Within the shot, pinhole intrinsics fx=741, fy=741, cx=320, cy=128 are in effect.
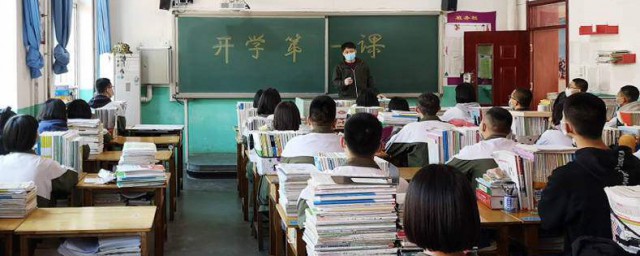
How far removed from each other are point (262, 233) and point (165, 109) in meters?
5.20

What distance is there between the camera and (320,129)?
15.6 ft

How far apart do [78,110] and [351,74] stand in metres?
4.32

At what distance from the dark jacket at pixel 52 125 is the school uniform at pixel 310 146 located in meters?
2.05

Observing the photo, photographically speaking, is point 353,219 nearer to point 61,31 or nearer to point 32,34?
point 32,34

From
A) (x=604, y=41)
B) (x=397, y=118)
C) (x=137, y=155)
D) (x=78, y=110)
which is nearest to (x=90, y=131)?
(x=78, y=110)

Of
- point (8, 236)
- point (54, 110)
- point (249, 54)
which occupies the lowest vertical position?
point (8, 236)

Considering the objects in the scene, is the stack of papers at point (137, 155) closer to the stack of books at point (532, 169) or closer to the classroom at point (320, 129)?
the classroom at point (320, 129)

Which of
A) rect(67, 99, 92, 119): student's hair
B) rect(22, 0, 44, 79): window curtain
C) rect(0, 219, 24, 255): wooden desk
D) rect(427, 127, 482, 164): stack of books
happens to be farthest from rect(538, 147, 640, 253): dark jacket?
rect(22, 0, 44, 79): window curtain

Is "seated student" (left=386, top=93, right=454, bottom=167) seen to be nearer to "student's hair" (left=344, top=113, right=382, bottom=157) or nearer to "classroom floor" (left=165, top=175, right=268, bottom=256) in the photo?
"classroom floor" (left=165, top=175, right=268, bottom=256)

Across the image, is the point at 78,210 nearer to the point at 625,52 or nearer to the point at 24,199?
the point at 24,199

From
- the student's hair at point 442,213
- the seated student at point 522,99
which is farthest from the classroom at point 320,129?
the seated student at point 522,99

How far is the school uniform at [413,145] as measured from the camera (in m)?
5.76

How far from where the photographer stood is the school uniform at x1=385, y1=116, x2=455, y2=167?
18.9 ft

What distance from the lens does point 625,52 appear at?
8219 mm
